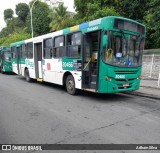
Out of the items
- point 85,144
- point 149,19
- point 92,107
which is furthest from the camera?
point 149,19

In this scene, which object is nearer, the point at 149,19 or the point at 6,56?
the point at 149,19

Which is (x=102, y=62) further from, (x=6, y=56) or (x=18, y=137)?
(x=6, y=56)

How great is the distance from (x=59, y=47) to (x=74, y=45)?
1363mm

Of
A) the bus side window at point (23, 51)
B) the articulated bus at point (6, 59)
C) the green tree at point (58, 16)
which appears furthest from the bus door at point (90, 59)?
the green tree at point (58, 16)

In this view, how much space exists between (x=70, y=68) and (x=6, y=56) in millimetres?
12979

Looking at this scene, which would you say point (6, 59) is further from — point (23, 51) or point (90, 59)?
point (90, 59)

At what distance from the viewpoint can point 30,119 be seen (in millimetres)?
5824

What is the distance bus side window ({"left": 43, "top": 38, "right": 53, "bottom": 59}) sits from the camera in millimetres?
10677

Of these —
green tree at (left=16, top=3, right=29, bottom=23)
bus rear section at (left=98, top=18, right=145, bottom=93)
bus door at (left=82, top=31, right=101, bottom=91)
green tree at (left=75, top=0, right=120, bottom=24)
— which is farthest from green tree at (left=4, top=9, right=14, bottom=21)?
bus rear section at (left=98, top=18, right=145, bottom=93)

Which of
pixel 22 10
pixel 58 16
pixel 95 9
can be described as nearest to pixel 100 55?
pixel 95 9

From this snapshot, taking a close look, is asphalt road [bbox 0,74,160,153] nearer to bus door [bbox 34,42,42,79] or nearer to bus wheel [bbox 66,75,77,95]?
bus wheel [bbox 66,75,77,95]

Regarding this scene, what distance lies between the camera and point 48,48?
1091 cm

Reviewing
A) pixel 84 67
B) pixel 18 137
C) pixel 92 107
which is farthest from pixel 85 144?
pixel 84 67

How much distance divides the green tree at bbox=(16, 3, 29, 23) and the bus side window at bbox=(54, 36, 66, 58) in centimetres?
5410
